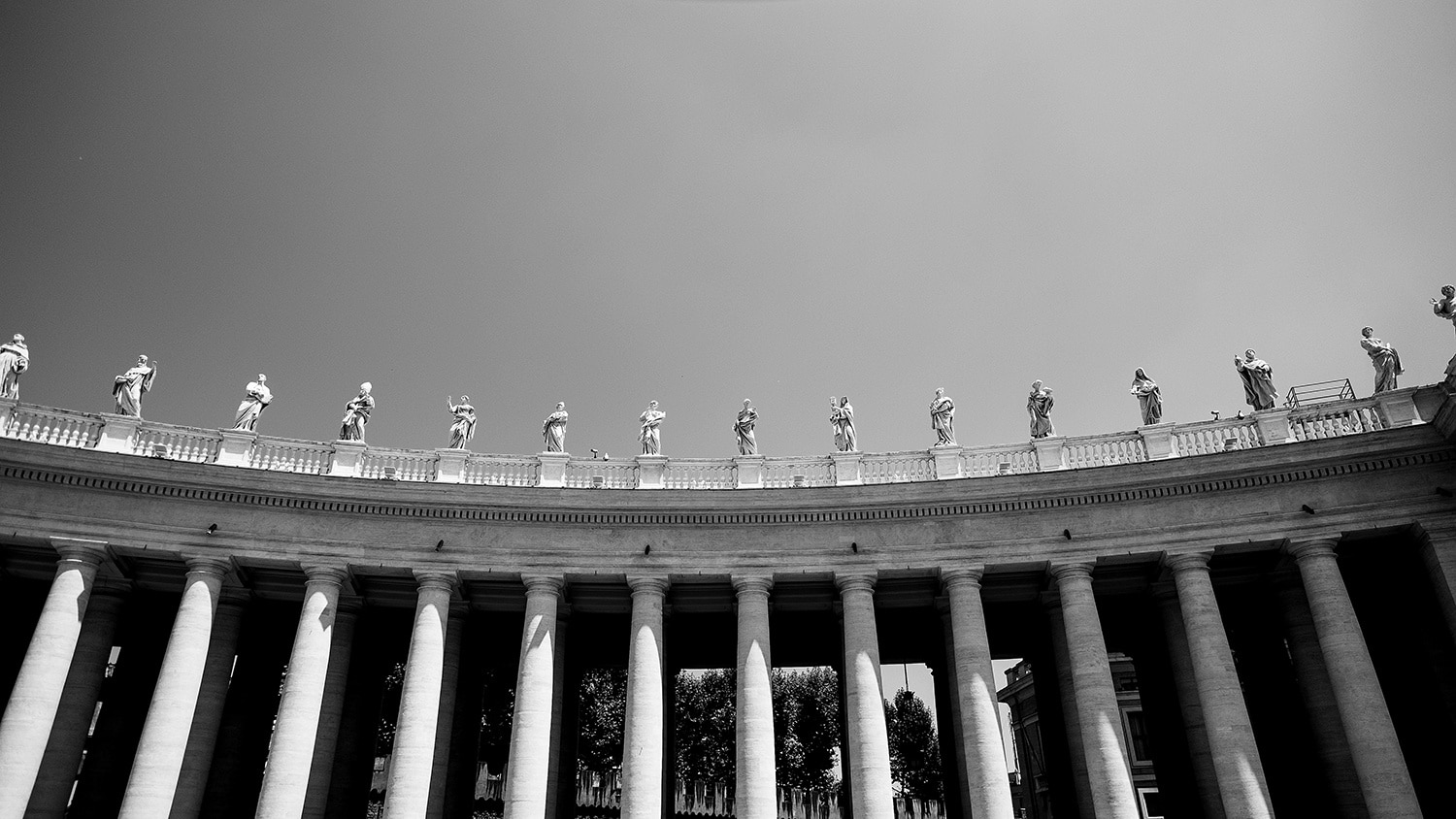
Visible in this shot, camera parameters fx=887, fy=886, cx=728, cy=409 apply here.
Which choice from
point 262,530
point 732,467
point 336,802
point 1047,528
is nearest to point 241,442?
point 262,530

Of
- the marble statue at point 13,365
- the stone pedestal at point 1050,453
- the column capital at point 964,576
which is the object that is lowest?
the column capital at point 964,576

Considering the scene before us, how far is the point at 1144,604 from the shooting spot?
1508 inches

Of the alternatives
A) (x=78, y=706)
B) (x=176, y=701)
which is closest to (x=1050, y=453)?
(x=176, y=701)

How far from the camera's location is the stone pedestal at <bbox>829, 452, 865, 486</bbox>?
35.5 metres

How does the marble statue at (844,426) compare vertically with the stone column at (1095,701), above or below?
above

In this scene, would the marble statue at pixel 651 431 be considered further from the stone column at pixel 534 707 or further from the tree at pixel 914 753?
the tree at pixel 914 753

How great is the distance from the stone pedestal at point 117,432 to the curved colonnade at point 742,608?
1382mm

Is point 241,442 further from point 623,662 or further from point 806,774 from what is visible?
point 806,774

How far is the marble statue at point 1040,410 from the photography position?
116 ft

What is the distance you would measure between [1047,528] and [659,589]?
14845mm

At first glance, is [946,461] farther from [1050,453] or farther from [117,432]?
[117,432]

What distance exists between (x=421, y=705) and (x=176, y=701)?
8059mm

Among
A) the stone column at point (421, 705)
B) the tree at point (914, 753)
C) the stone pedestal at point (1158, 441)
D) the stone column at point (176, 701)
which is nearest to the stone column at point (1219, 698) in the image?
the stone pedestal at point (1158, 441)

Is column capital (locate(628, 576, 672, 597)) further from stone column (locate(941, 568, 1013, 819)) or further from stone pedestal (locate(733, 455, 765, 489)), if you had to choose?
stone column (locate(941, 568, 1013, 819))
